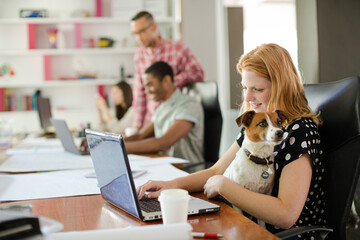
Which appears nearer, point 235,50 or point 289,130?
point 289,130

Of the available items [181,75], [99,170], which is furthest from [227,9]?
[99,170]

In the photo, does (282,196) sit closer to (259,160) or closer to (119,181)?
(259,160)

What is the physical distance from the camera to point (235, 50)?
432cm

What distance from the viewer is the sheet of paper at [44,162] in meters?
1.83

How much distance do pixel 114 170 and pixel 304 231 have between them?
49cm

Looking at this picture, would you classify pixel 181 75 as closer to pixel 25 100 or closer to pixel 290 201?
pixel 290 201

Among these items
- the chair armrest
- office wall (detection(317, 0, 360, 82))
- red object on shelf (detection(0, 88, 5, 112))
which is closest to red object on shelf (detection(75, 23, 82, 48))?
red object on shelf (detection(0, 88, 5, 112))

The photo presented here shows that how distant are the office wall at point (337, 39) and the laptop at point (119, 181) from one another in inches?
47.3

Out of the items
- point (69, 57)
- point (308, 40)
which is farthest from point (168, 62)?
point (69, 57)

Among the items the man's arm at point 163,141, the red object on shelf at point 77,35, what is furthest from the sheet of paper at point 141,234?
the red object on shelf at point 77,35

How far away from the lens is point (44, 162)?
2021 mm

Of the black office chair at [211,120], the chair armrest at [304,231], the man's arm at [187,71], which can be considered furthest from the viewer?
the man's arm at [187,71]

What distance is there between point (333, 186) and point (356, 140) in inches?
6.0

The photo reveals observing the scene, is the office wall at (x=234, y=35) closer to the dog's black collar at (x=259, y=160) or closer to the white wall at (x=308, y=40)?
Answer: the white wall at (x=308, y=40)
